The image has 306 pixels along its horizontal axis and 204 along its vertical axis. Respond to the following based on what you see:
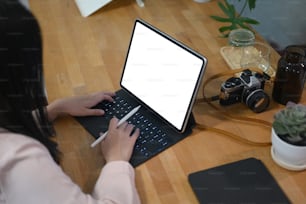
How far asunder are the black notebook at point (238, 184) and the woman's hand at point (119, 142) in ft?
0.49

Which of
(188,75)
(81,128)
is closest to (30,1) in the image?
(81,128)

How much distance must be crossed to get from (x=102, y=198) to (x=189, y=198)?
0.56ft

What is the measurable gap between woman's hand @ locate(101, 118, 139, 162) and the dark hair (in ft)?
0.53

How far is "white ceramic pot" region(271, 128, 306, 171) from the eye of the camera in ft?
2.89

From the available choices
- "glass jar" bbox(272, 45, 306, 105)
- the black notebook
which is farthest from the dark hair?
"glass jar" bbox(272, 45, 306, 105)

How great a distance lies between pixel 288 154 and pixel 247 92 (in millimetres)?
216

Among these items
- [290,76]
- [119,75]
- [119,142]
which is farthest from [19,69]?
[290,76]

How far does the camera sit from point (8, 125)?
0.75 meters

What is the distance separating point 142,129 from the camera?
3.31ft

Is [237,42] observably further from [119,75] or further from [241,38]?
[119,75]

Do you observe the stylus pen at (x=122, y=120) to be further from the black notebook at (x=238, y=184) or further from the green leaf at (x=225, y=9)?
the green leaf at (x=225, y=9)

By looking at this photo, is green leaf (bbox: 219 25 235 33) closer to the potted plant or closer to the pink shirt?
the potted plant

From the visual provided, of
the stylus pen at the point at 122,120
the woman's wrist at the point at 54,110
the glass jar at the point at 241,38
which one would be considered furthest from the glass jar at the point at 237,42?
the woman's wrist at the point at 54,110

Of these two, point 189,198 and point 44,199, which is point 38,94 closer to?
point 44,199
